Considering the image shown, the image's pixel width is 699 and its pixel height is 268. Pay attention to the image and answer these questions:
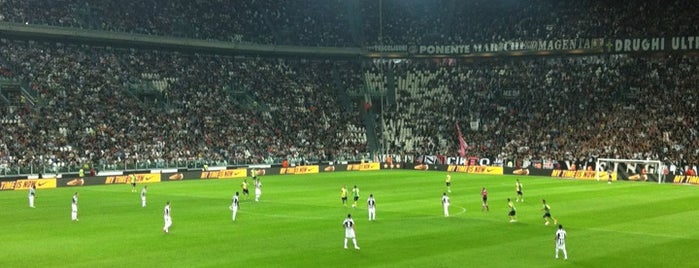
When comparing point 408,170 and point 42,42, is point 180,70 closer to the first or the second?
point 42,42

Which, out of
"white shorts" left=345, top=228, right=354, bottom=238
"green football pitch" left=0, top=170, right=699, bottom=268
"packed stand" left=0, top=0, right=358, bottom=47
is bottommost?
"green football pitch" left=0, top=170, right=699, bottom=268

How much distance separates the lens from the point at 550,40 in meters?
89.4

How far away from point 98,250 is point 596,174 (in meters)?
49.1

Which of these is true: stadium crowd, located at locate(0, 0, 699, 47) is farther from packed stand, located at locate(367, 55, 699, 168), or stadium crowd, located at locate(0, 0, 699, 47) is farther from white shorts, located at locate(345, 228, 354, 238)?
white shorts, located at locate(345, 228, 354, 238)

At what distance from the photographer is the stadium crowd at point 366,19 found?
8144cm

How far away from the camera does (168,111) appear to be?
268 ft

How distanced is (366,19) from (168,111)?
3376 centimetres

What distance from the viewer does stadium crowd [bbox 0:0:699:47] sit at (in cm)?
8144

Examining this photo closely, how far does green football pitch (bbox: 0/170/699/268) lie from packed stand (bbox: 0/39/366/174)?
34.7 ft

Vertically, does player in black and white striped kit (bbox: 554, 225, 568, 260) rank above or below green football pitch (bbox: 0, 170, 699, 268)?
above

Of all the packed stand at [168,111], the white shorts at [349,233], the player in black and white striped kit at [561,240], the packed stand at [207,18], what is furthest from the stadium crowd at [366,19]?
the player in black and white striped kit at [561,240]

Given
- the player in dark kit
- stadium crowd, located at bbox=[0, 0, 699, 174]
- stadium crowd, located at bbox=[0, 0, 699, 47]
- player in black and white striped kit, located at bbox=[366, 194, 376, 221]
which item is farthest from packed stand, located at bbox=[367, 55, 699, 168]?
player in black and white striped kit, located at bbox=[366, 194, 376, 221]

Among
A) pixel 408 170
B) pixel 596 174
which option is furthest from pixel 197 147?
pixel 596 174

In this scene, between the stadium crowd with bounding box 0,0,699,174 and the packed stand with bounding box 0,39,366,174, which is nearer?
the packed stand with bounding box 0,39,366,174
